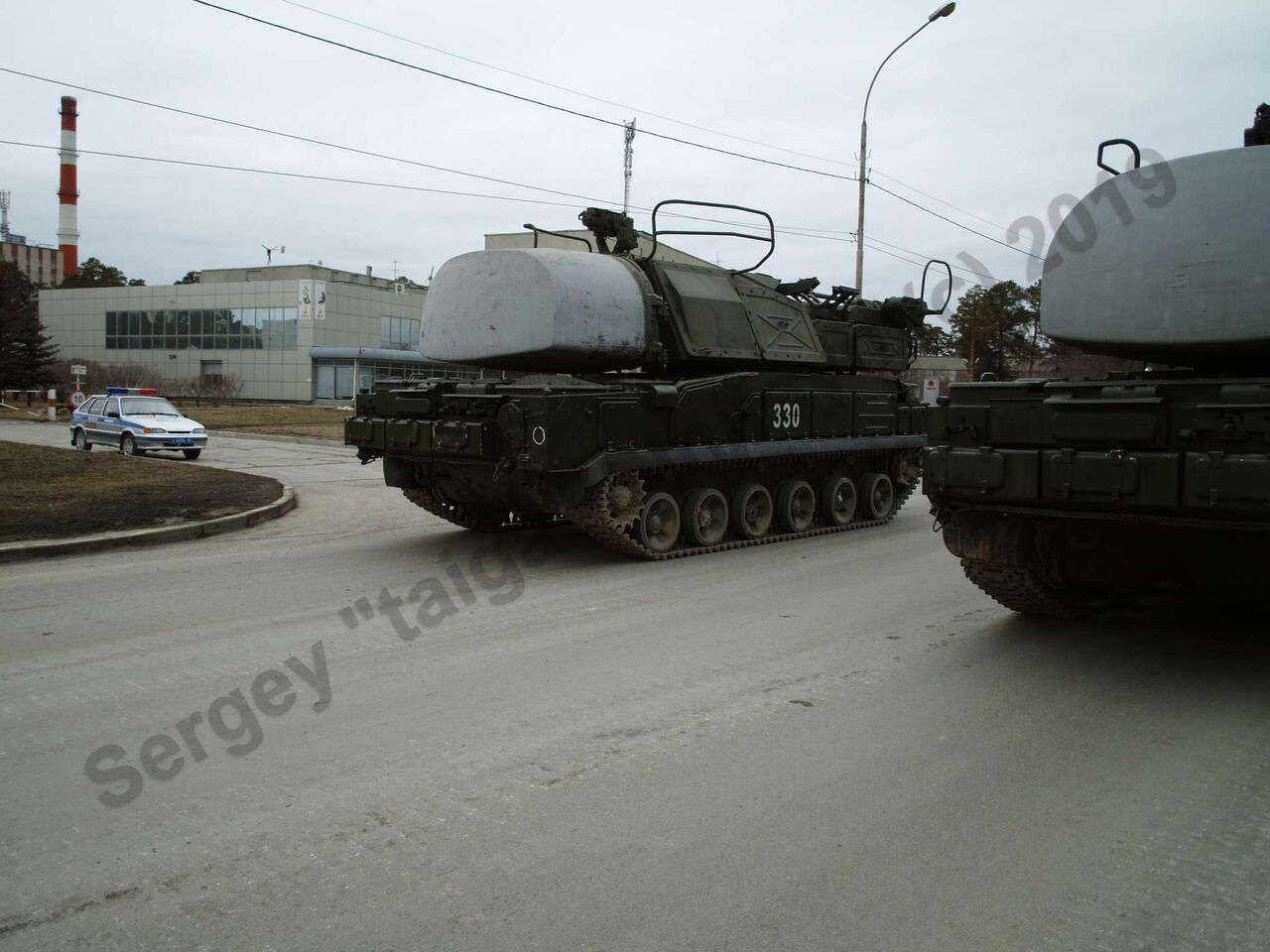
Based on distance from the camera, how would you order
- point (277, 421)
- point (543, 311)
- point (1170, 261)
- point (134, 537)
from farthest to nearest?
point (277, 421) → point (134, 537) → point (543, 311) → point (1170, 261)

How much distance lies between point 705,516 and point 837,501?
2.34 meters

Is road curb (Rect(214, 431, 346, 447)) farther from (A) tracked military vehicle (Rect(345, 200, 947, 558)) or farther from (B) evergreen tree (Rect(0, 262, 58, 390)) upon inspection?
(B) evergreen tree (Rect(0, 262, 58, 390))

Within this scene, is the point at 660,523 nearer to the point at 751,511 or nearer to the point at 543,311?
the point at 751,511

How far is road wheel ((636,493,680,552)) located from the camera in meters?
9.91

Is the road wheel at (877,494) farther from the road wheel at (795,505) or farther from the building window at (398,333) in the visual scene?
the building window at (398,333)

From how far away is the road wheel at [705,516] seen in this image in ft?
34.1

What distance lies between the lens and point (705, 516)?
418 inches

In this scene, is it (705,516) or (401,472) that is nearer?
(705,516)

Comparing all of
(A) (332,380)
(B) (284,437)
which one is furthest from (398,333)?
(B) (284,437)

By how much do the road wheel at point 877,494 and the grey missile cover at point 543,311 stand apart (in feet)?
12.3

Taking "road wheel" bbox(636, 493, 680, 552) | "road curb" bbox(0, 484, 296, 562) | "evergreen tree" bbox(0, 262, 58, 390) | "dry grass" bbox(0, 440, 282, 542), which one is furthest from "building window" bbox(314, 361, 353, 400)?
"road wheel" bbox(636, 493, 680, 552)

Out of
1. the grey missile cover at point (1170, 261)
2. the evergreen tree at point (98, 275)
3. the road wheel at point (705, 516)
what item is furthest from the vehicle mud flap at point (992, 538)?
the evergreen tree at point (98, 275)

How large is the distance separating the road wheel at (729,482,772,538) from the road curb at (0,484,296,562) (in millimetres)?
5339

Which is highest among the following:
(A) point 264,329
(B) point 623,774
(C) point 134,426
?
(A) point 264,329
